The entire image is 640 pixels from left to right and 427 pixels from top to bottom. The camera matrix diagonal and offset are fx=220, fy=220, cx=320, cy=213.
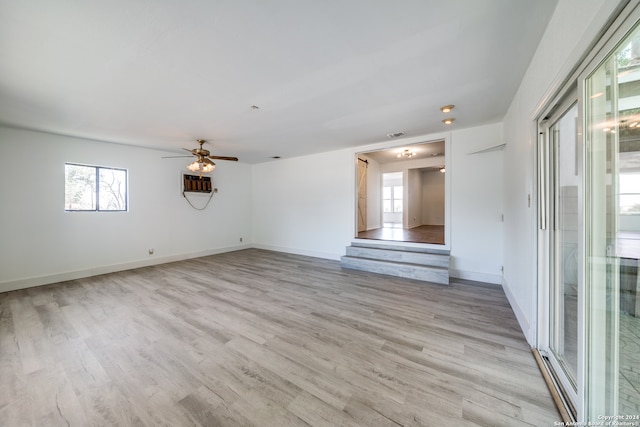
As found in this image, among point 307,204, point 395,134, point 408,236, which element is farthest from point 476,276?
point 307,204

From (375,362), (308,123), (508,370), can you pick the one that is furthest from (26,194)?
(508,370)

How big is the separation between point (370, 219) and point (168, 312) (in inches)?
245

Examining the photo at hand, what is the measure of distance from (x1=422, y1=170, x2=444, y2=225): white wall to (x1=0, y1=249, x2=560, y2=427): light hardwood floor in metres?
6.55

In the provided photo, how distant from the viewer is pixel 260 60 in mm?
2025

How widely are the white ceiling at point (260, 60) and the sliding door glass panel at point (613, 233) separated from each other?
3.02 ft

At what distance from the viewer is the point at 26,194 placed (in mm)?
3807

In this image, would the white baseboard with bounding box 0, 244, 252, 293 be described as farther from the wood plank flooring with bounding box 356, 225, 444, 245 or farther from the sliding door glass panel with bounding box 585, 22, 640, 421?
the sliding door glass panel with bounding box 585, 22, 640, 421

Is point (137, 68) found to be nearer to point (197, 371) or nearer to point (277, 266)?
point (197, 371)

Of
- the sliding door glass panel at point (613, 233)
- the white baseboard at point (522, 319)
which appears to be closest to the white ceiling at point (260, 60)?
the sliding door glass panel at point (613, 233)

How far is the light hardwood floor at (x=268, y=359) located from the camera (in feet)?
4.66

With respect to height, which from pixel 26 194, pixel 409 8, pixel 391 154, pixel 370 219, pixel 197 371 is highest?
pixel 391 154

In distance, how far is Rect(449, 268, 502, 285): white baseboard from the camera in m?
3.72

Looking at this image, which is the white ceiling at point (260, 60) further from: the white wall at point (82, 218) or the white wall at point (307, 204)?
the white wall at point (307, 204)

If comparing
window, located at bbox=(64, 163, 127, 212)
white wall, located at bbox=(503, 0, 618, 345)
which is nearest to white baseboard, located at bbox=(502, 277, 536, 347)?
white wall, located at bbox=(503, 0, 618, 345)
